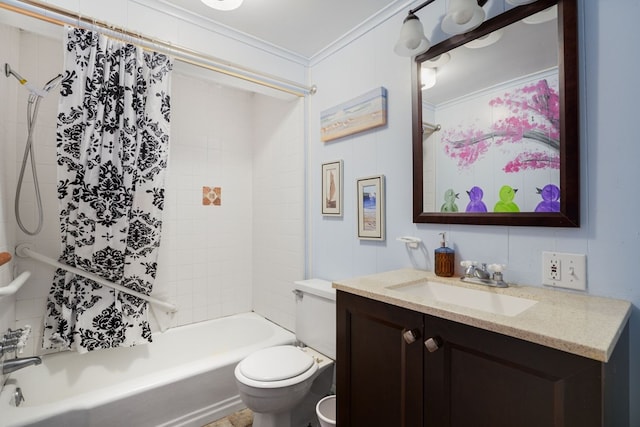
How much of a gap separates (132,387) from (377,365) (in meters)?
1.30

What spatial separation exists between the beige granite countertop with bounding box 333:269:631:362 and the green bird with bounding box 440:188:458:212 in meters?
0.36

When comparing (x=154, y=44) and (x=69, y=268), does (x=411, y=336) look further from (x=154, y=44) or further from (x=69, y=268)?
(x=154, y=44)

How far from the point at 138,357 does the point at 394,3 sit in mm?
2719

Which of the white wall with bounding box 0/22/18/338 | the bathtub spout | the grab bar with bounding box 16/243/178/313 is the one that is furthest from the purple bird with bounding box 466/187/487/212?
the white wall with bounding box 0/22/18/338

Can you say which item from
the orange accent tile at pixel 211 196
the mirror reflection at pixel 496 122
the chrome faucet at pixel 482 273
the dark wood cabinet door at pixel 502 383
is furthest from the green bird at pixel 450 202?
the orange accent tile at pixel 211 196

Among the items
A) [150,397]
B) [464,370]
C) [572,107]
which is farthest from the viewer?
[150,397]

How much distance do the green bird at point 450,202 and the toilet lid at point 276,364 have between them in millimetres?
1080

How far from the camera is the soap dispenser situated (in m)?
1.38

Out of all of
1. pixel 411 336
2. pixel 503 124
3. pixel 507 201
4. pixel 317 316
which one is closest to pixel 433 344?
pixel 411 336

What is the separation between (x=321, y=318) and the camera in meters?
1.83

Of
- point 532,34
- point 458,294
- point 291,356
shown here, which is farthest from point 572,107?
point 291,356

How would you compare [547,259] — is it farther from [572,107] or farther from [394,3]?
[394,3]

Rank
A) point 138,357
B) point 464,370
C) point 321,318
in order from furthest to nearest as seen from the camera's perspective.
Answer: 1. point 138,357
2. point 321,318
3. point 464,370

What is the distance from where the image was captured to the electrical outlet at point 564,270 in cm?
106
